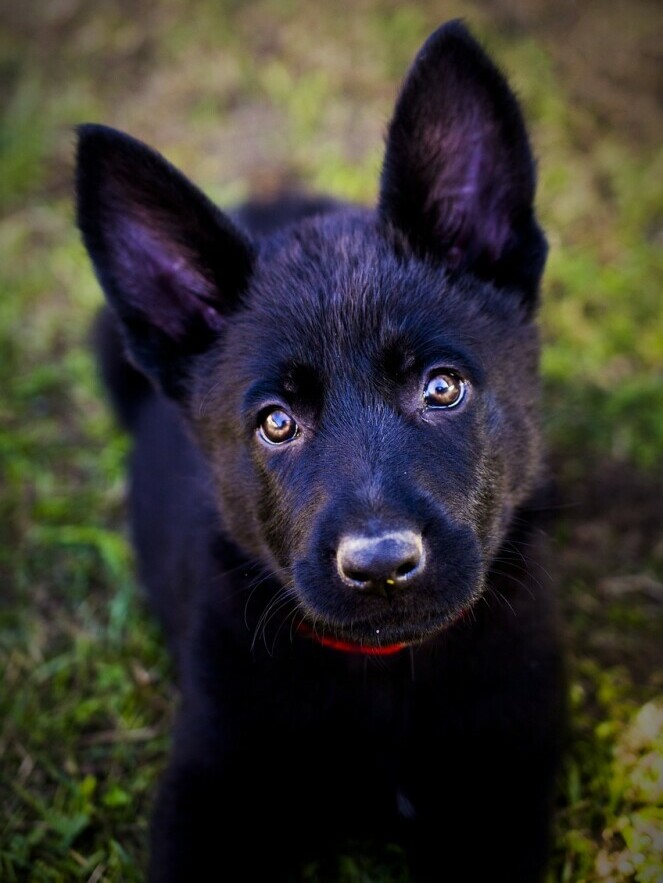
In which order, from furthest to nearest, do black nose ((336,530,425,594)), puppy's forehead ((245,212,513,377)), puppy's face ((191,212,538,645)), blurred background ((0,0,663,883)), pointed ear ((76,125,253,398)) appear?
blurred background ((0,0,663,883)) < pointed ear ((76,125,253,398)) < puppy's forehead ((245,212,513,377)) < puppy's face ((191,212,538,645)) < black nose ((336,530,425,594))

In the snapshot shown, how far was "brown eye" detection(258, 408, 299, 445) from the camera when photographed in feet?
8.30

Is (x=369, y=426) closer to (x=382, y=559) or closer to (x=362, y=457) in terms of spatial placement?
(x=362, y=457)

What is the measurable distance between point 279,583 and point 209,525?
1.20 ft

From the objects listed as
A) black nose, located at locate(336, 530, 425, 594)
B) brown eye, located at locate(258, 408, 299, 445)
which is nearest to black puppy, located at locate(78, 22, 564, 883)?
brown eye, located at locate(258, 408, 299, 445)

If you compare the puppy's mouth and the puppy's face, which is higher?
the puppy's face

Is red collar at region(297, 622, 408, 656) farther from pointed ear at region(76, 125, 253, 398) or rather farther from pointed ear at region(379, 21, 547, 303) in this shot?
pointed ear at region(379, 21, 547, 303)

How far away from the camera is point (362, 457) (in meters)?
2.30

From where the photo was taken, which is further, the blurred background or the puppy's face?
the blurred background

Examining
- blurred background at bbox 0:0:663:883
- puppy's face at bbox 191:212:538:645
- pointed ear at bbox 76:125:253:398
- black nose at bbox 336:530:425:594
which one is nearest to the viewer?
black nose at bbox 336:530:425:594

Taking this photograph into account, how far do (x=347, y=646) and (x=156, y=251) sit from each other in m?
1.28

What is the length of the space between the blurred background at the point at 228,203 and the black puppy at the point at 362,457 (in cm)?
26

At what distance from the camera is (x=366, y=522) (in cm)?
211

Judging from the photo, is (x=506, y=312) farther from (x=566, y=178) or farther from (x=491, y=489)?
(x=566, y=178)

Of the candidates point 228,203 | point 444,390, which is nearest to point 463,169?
point 444,390
